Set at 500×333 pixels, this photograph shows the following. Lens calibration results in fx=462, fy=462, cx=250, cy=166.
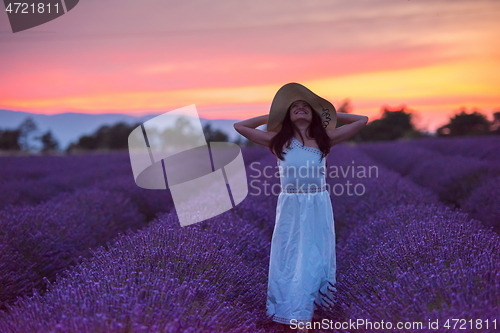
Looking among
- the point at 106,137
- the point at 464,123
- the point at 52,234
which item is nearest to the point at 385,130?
the point at 464,123

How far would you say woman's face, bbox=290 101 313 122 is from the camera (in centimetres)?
284

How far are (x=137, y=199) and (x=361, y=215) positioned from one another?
354 centimetres

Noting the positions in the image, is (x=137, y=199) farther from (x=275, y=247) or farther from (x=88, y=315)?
(x=88, y=315)

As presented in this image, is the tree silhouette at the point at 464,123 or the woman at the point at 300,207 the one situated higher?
the woman at the point at 300,207

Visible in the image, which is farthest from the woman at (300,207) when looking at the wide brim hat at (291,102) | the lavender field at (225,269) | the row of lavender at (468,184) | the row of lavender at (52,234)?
the row of lavender at (468,184)

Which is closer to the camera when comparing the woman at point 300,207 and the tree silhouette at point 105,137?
the woman at point 300,207

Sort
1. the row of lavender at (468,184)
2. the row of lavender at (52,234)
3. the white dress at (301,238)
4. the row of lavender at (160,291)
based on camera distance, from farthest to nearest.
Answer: the row of lavender at (468,184) < the row of lavender at (52,234) < the white dress at (301,238) < the row of lavender at (160,291)

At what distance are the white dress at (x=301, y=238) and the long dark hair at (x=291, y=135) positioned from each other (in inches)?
1.6

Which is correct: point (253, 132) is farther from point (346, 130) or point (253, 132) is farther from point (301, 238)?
point (301, 238)

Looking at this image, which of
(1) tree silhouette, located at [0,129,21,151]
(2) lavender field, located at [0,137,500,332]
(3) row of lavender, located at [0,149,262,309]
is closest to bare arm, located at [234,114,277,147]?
(2) lavender field, located at [0,137,500,332]

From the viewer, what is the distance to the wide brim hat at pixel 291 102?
2848 millimetres

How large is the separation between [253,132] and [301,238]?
726 millimetres

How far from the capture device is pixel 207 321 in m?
1.89

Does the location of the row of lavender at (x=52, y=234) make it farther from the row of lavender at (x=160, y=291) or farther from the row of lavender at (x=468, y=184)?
the row of lavender at (x=468, y=184)
